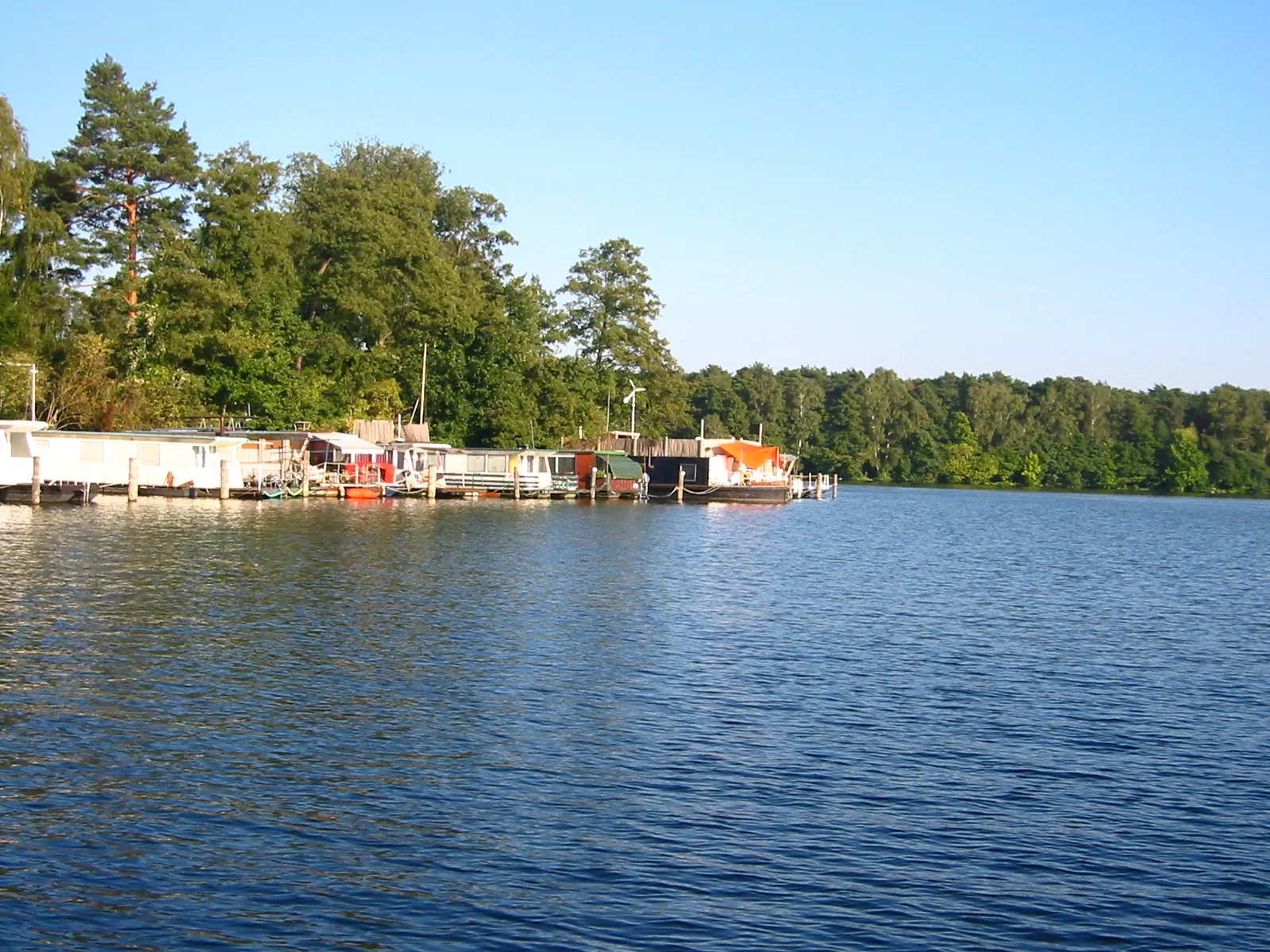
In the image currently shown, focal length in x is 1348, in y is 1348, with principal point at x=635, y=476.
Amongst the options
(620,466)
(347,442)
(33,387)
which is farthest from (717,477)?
(33,387)

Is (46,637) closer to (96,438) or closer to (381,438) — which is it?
(96,438)

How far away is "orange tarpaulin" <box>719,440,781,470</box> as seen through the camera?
94.6m

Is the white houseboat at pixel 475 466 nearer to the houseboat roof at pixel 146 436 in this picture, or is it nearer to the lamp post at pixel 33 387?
the houseboat roof at pixel 146 436

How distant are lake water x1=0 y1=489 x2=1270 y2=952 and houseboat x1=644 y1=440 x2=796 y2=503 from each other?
54.1 meters

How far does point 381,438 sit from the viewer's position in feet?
265

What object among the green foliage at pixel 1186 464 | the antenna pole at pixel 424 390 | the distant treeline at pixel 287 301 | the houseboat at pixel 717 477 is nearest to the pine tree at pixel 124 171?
the distant treeline at pixel 287 301

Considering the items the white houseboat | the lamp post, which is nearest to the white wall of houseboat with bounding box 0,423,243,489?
the lamp post

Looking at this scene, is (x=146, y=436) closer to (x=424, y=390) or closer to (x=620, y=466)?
(x=424, y=390)

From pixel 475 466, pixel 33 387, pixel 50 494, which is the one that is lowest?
pixel 50 494

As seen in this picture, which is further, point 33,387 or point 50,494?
point 33,387

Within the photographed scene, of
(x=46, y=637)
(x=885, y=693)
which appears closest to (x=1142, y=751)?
(x=885, y=693)

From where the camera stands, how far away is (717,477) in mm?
93438

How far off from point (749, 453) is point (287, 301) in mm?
33879

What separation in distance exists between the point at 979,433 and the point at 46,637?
160 m
